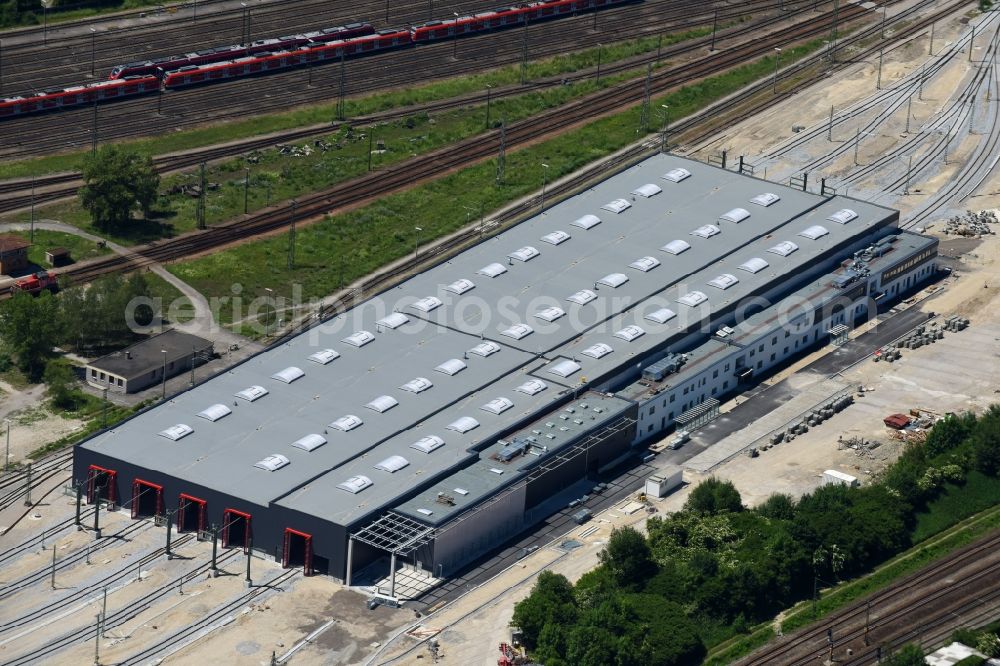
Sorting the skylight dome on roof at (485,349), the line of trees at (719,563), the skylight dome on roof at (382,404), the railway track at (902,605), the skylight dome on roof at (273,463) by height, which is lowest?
the railway track at (902,605)

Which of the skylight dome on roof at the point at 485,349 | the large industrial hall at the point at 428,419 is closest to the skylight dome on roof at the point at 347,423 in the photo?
the large industrial hall at the point at 428,419

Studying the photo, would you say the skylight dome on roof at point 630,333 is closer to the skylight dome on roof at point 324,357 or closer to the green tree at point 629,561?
the skylight dome on roof at point 324,357

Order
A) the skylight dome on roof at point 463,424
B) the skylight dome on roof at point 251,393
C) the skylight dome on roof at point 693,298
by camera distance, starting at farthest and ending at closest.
A: 1. the skylight dome on roof at point 693,298
2. the skylight dome on roof at point 251,393
3. the skylight dome on roof at point 463,424

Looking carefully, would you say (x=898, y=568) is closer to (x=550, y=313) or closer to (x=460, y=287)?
(x=550, y=313)

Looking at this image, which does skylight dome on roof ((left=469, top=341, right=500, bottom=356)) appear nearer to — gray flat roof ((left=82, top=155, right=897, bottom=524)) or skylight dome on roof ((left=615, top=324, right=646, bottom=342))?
gray flat roof ((left=82, top=155, right=897, bottom=524))

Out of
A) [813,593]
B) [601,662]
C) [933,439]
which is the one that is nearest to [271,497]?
[601,662]

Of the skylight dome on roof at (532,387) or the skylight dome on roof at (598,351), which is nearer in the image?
the skylight dome on roof at (532,387)
